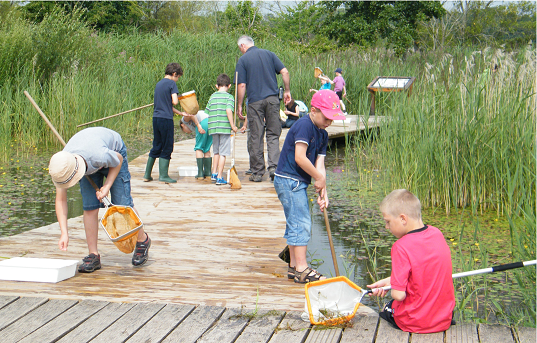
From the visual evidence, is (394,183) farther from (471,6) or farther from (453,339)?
(471,6)

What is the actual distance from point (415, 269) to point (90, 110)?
8760mm

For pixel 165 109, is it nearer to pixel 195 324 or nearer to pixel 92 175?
pixel 92 175

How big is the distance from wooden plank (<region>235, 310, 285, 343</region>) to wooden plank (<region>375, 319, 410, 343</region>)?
1.63 ft

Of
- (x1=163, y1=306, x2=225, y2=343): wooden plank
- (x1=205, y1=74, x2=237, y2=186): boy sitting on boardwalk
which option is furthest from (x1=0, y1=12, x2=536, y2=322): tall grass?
(x1=205, y1=74, x2=237, y2=186): boy sitting on boardwalk

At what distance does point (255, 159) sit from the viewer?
690cm

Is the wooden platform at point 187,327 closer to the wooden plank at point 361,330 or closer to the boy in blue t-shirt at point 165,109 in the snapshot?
the wooden plank at point 361,330

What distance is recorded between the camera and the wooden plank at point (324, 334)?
2547 mm

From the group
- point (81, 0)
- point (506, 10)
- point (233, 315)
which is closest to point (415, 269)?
point (233, 315)

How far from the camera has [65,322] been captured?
2.72m

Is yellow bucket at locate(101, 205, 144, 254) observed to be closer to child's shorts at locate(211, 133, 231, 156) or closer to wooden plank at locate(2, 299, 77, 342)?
wooden plank at locate(2, 299, 77, 342)

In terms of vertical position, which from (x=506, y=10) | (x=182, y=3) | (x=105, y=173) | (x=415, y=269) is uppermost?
(x=182, y=3)

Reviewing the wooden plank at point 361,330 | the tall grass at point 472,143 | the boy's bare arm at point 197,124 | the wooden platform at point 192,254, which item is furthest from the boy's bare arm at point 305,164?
the boy's bare arm at point 197,124

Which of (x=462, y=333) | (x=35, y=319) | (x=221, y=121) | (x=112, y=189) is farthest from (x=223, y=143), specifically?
(x=462, y=333)

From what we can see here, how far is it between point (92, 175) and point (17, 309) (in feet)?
3.54
